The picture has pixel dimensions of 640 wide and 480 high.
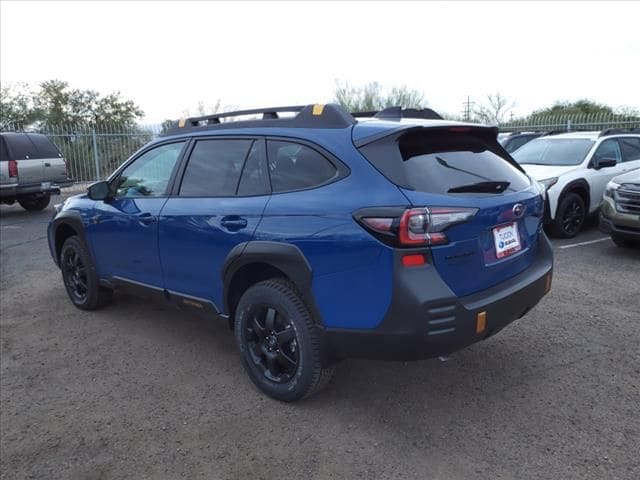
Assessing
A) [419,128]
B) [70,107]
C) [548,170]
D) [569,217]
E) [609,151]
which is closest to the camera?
[419,128]

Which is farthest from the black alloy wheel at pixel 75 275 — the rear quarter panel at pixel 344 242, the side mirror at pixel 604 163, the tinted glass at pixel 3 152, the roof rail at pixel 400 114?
the tinted glass at pixel 3 152

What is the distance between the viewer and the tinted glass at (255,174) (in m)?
3.37

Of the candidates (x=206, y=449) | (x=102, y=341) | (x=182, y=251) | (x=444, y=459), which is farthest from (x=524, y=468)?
(x=102, y=341)

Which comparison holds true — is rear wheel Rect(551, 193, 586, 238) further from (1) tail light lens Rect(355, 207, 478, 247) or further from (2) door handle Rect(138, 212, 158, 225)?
(2) door handle Rect(138, 212, 158, 225)

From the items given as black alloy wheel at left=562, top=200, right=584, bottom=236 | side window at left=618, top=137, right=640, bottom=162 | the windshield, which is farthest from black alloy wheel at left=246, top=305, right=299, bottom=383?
side window at left=618, top=137, right=640, bottom=162

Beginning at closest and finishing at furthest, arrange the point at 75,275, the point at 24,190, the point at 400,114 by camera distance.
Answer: the point at 400,114 < the point at 75,275 < the point at 24,190

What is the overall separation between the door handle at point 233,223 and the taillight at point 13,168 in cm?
1012

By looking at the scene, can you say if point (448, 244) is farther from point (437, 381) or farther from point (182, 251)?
point (182, 251)

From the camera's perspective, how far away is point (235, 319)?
355 centimetres

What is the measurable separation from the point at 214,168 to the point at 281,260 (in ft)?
3.46

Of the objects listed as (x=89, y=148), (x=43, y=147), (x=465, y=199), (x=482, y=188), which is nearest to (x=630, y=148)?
(x=482, y=188)

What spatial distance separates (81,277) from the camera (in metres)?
5.25

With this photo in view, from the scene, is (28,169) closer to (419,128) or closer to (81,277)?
(81,277)

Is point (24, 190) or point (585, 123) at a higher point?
point (585, 123)
